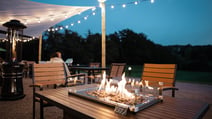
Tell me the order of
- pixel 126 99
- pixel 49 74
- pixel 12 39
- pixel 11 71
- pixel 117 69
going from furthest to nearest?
pixel 117 69 → pixel 12 39 → pixel 11 71 → pixel 49 74 → pixel 126 99

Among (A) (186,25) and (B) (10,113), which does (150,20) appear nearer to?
(A) (186,25)

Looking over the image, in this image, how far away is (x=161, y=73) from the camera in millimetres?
2346

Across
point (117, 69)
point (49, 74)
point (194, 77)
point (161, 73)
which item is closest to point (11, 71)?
point (49, 74)

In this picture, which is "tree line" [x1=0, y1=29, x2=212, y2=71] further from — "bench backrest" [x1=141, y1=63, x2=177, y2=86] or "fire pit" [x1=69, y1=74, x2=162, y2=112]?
"fire pit" [x1=69, y1=74, x2=162, y2=112]

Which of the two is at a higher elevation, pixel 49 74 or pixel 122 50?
pixel 122 50

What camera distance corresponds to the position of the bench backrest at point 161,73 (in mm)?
2184

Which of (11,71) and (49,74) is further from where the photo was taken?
(11,71)

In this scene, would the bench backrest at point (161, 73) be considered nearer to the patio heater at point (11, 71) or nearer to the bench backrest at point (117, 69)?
the bench backrest at point (117, 69)

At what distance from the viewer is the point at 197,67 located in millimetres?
12266

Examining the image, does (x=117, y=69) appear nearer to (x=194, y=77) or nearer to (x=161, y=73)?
(x=161, y=73)

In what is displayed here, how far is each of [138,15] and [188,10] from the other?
16.1 m

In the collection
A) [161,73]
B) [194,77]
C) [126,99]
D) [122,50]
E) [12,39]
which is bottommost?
[194,77]

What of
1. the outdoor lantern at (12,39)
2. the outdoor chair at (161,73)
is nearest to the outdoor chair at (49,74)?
the outdoor chair at (161,73)

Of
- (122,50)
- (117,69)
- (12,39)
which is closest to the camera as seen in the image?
(12,39)
